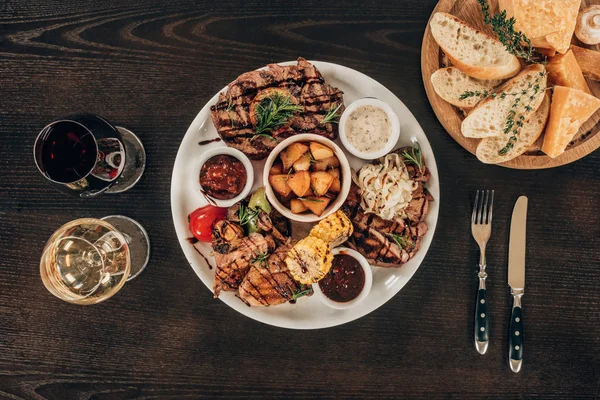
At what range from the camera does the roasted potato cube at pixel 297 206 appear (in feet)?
6.97

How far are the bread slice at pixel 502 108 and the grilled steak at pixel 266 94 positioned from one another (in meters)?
0.64

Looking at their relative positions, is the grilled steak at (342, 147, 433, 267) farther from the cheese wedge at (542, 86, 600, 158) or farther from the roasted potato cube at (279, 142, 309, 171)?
the cheese wedge at (542, 86, 600, 158)

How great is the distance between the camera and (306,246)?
81.2 inches

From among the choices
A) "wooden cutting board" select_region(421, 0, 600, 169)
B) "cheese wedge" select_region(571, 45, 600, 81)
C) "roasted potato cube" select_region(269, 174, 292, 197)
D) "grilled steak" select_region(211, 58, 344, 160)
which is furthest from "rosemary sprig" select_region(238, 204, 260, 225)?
"cheese wedge" select_region(571, 45, 600, 81)

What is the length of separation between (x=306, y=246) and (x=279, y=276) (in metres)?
0.22

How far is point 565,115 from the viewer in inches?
83.3

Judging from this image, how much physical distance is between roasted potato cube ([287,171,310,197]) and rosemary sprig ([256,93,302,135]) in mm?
251

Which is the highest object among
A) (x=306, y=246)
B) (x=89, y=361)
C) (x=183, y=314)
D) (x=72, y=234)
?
(x=72, y=234)

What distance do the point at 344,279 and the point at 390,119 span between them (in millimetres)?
766

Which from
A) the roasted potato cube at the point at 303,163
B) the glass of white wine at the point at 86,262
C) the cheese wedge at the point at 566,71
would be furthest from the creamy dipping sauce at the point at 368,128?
the glass of white wine at the point at 86,262

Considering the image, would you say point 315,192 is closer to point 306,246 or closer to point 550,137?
point 306,246

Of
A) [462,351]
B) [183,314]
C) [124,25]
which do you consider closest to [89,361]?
[183,314]

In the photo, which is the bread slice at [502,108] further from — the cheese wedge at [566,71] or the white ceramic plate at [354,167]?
the white ceramic plate at [354,167]

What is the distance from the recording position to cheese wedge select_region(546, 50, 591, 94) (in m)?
2.12
